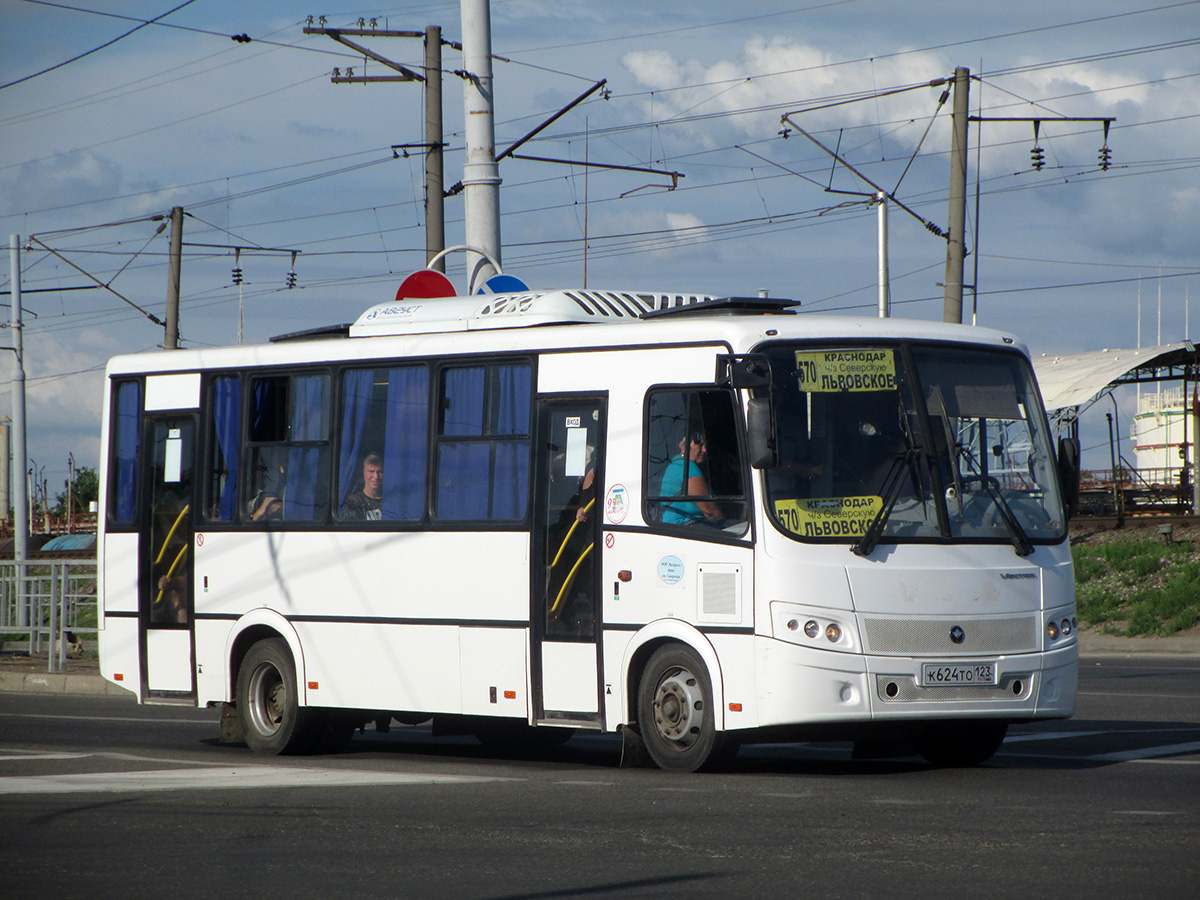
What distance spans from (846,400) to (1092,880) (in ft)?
14.8

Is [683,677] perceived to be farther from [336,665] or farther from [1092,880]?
[1092,880]

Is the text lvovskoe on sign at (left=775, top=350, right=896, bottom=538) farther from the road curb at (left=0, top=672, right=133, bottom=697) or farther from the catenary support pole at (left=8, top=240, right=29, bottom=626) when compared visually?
the catenary support pole at (left=8, top=240, right=29, bottom=626)

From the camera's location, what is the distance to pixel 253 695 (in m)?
13.6

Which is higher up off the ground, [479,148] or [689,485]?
[479,148]

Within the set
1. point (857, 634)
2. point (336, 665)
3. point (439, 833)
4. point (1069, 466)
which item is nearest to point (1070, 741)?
point (1069, 466)

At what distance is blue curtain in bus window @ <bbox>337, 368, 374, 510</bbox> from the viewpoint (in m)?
13.1

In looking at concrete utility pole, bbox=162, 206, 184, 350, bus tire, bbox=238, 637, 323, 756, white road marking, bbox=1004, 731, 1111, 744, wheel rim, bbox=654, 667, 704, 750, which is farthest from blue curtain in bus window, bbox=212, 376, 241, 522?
concrete utility pole, bbox=162, 206, 184, 350

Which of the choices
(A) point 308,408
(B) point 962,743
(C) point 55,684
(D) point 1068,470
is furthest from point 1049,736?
(C) point 55,684

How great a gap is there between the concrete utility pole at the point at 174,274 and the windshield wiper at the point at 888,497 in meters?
29.3

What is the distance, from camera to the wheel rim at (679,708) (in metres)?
10.9

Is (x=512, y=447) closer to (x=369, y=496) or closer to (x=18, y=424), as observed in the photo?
(x=369, y=496)

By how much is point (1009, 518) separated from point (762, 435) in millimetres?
1864

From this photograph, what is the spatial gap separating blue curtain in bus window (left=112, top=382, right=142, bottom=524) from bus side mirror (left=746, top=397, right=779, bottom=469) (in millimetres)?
6267

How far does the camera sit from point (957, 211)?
27016 millimetres
